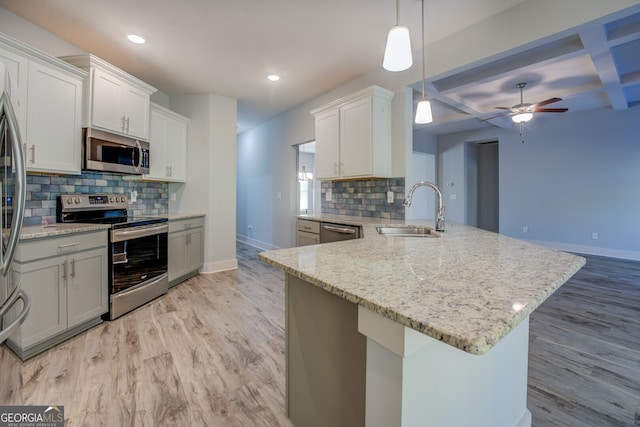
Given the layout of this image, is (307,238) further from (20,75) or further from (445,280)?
(20,75)

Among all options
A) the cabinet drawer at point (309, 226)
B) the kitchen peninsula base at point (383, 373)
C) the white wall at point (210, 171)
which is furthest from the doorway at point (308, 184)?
the kitchen peninsula base at point (383, 373)

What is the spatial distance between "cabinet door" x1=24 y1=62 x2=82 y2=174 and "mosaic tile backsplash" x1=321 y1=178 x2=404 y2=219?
2.95 m

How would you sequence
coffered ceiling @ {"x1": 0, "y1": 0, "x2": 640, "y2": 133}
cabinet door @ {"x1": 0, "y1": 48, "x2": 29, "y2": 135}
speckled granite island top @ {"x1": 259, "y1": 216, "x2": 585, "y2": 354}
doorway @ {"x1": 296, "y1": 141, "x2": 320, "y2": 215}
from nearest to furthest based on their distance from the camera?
1. speckled granite island top @ {"x1": 259, "y1": 216, "x2": 585, "y2": 354}
2. cabinet door @ {"x1": 0, "y1": 48, "x2": 29, "y2": 135}
3. coffered ceiling @ {"x1": 0, "y1": 0, "x2": 640, "y2": 133}
4. doorway @ {"x1": 296, "y1": 141, "x2": 320, "y2": 215}

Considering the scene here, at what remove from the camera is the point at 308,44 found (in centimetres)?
288

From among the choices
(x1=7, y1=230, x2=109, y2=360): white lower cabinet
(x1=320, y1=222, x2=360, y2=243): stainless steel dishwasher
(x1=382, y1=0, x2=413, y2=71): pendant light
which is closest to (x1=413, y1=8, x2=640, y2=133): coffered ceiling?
(x1=382, y1=0, x2=413, y2=71): pendant light

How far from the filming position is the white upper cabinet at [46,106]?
2100mm

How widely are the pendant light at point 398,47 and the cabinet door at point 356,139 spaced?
1.68 m

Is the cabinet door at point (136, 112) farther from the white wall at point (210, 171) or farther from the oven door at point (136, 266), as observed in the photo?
the oven door at point (136, 266)

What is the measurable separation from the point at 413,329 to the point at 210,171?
4.00 m

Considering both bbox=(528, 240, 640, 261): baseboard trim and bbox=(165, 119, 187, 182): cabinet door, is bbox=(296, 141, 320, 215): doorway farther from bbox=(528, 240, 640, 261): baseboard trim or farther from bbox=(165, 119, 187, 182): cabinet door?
bbox=(528, 240, 640, 261): baseboard trim

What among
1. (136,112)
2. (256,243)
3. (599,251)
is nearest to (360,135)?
(136,112)

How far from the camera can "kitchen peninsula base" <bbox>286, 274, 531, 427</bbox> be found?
2.47ft

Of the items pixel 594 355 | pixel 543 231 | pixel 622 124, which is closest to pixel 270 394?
pixel 594 355

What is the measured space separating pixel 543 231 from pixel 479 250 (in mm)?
5954
